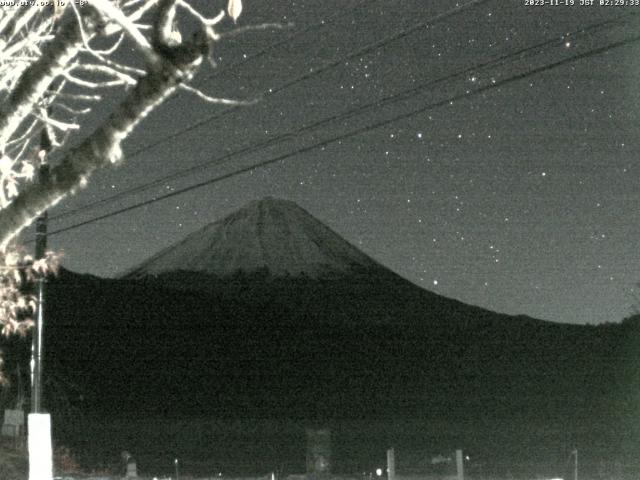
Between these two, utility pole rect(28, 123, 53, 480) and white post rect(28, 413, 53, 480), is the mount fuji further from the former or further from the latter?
white post rect(28, 413, 53, 480)

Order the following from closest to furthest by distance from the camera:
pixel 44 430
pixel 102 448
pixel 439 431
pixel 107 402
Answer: pixel 44 430 < pixel 102 448 < pixel 439 431 < pixel 107 402

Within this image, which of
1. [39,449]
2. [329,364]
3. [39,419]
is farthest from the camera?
[329,364]

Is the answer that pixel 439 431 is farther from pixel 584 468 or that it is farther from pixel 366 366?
pixel 366 366

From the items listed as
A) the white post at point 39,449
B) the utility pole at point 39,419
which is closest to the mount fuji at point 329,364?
the utility pole at point 39,419

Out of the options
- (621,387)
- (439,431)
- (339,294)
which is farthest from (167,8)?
(339,294)

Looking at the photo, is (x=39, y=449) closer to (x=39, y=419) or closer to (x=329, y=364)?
(x=39, y=419)

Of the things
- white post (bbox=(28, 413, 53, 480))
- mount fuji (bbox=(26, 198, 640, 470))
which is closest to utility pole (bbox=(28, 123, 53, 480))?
white post (bbox=(28, 413, 53, 480))

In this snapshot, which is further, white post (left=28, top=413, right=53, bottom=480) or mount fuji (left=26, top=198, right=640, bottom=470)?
mount fuji (left=26, top=198, right=640, bottom=470)

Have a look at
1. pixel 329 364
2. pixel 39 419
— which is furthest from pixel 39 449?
pixel 329 364
